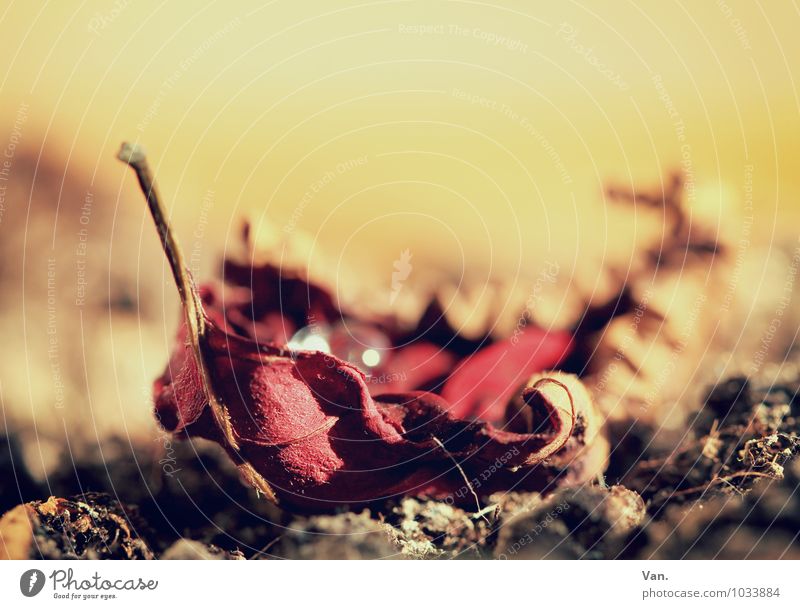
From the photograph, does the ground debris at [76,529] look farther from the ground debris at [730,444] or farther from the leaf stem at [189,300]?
the ground debris at [730,444]

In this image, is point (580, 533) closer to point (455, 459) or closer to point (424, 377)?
point (455, 459)

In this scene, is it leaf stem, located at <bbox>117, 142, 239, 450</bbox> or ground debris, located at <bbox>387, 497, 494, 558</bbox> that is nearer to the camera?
leaf stem, located at <bbox>117, 142, 239, 450</bbox>

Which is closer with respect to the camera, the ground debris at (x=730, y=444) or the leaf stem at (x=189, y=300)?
the leaf stem at (x=189, y=300)

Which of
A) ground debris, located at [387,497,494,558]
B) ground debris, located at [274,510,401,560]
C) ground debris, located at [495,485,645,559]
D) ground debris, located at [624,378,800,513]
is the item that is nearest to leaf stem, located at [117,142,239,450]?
ground debris, located at [274,510,401,560]

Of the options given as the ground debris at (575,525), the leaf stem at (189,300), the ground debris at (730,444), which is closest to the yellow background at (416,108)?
the leaf stem at (189,300)

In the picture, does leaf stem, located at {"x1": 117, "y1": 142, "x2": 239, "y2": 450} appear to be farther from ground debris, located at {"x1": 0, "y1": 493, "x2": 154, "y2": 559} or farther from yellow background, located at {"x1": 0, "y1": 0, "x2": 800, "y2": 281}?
ground debris, located at {"x1": 0, "y1": 493, "x2": 154, "y2": 559}

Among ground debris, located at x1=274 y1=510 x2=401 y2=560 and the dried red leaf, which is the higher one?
the dried red leaf

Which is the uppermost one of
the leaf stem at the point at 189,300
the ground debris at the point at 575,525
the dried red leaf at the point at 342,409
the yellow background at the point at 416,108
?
the yellow background at the point at 416,108

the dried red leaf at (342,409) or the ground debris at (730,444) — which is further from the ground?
the dried red leaf at (342,409)
